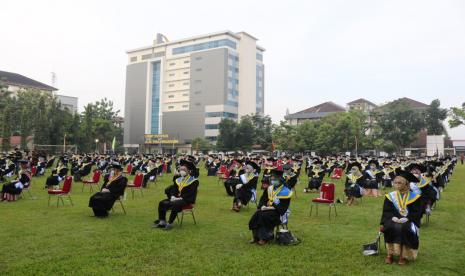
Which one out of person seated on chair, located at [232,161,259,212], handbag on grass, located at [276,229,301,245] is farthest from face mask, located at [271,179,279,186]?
person seated on chair, located at [232,161,259,212]

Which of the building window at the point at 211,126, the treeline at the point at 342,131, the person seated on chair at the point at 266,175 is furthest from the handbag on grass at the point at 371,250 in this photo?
the building window at the point at 211,126

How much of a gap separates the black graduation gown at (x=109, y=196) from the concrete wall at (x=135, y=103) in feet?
279

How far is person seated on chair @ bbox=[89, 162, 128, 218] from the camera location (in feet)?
33.7

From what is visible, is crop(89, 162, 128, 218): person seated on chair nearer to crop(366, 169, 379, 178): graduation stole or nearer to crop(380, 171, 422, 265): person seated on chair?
crop(380, 171, 422, 265): person seated on chair

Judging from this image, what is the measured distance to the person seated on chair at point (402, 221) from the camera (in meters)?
6.46

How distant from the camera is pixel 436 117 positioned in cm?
6706

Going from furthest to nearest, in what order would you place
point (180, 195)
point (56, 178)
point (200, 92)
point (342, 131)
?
point (200, 92), point (342, 131), point (56, 178), point (180, 195)

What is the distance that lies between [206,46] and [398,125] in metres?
44.7

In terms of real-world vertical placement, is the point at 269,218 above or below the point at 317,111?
below

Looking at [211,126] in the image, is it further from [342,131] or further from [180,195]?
[180,195]

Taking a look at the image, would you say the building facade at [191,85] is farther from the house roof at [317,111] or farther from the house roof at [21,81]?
the house roof at [21,81]

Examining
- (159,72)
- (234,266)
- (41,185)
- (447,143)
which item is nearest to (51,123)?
(41,185)

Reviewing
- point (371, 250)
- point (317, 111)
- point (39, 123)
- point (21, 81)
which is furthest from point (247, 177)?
point (21, 81)

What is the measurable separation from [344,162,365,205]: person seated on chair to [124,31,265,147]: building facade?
6947 centimetres
